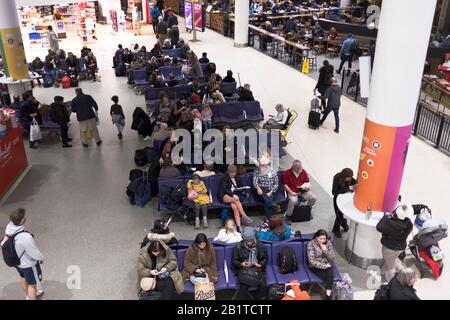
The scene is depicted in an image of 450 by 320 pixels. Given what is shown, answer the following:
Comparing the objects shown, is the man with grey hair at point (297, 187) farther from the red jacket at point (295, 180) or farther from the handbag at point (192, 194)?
the handbag at point (192, 194)

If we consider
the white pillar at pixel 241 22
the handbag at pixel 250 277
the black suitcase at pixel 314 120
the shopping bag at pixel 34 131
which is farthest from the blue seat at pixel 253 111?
the white pillar at pixel 241 22

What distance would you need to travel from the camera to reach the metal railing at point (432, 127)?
11.5 m

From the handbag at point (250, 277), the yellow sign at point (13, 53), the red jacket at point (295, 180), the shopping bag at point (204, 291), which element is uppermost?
the yellow sign at point (13, 53)

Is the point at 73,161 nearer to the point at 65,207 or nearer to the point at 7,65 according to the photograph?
the point at 65,207

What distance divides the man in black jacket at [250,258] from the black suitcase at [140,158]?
4645 millimetres

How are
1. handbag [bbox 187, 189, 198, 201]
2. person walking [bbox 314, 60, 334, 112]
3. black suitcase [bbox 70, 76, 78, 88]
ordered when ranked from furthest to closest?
black suitcase [bbox 70, 76, 78, 88] < person walking [bbox 314, 60, 334, 112] < handbag [bbox 187, 189, 198, 201]

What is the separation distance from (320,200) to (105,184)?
15.1 ft

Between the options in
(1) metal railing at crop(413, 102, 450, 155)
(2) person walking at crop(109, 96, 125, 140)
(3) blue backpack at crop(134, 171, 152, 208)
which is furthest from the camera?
(2) person walking at crop(109, 96, 125, 140)

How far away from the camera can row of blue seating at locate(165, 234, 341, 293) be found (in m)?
6.36

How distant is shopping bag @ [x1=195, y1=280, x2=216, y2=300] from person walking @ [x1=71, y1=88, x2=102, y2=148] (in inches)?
261

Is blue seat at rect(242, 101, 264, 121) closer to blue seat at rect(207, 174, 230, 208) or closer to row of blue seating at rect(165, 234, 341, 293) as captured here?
blue seat at rect(207, 174, 230, 208)

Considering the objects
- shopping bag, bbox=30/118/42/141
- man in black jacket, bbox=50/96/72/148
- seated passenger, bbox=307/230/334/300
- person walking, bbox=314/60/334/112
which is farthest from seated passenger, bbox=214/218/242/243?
person walking, bbox=314/60/334/112

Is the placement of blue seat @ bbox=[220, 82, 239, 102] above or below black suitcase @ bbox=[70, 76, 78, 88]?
above

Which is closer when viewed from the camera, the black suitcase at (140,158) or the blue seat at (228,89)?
the black suitcase at (140,158)
